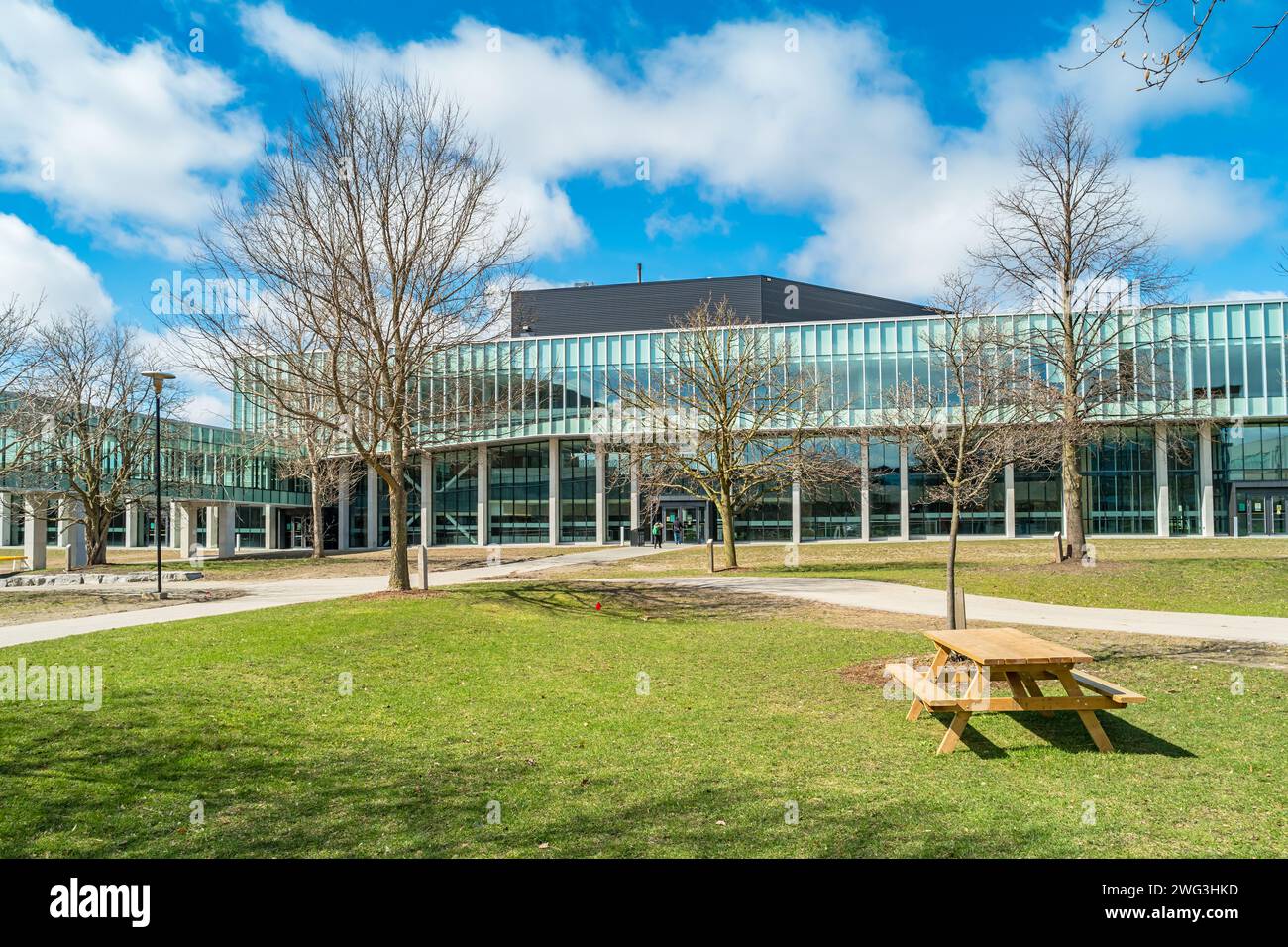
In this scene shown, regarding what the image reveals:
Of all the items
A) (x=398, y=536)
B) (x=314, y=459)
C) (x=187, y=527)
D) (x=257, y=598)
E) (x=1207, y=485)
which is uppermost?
(x=314, y=459)

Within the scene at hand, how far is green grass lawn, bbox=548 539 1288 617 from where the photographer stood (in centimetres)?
1869

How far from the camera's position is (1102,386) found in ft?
79.3

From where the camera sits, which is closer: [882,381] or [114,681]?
[114,681]

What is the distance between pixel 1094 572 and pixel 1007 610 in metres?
7.56

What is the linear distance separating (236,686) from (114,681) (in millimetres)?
1393

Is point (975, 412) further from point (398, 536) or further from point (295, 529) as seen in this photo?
point (295, 529)

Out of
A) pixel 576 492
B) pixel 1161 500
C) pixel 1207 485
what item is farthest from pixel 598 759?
pixel 1207 485

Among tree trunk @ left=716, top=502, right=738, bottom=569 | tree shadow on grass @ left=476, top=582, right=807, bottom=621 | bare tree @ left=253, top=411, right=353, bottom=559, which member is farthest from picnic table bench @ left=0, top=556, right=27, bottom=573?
tree trunk @ left=716, top=502, right=738, bottom=569

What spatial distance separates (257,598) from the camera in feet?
67.9

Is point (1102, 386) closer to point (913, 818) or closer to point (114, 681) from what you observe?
point (913, 818)

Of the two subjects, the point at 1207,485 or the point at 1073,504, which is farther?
the point at 1207,485

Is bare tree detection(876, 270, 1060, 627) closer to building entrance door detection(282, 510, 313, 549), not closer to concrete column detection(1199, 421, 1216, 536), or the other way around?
concrete column detection(1199, 421, 1216, 536)

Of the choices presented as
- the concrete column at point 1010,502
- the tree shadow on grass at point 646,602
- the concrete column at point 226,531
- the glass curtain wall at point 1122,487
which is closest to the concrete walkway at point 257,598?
the tree shadow on grass at point 646,602
